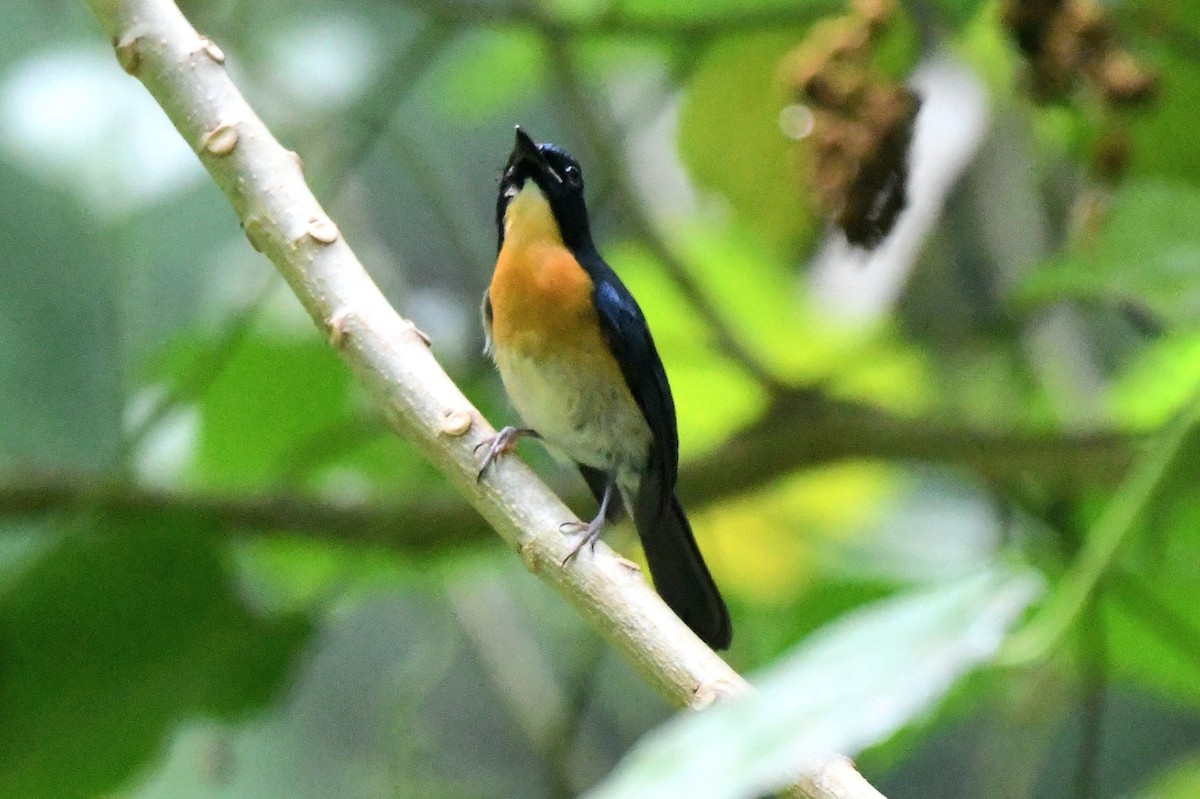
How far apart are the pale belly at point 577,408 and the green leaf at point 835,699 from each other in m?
0.98

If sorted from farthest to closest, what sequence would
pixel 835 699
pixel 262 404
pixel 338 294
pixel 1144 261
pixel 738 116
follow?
pixel 738 116, pixel 262 404, pixel 1144 261, pixel 338 294, pixel 835 699

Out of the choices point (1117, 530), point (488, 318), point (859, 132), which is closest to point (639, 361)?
point (488, 318)

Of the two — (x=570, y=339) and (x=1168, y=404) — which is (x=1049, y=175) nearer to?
(x=1168, y=404)

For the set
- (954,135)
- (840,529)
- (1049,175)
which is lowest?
(840,529)

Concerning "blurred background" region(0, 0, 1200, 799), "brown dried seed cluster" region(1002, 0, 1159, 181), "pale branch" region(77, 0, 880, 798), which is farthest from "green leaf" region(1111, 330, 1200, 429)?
"pale branch" region(77, 0, 880, 798)

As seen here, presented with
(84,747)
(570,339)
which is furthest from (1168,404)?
(84,747)

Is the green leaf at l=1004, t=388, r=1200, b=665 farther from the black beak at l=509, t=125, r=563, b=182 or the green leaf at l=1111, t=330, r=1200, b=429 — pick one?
the black beak at l=509, t=125, r=563, b=182

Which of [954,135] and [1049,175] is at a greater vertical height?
[954,135]

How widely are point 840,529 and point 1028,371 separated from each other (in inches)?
17.3

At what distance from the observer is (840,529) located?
7.72 ft

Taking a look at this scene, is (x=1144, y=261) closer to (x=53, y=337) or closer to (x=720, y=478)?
(x=720, y=478)

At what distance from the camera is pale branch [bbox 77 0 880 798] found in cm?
90

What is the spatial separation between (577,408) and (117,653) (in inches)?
24.9

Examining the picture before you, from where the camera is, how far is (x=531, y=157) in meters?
1.41
